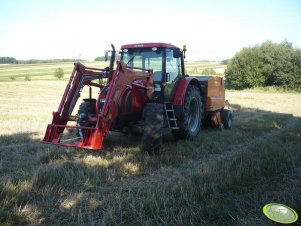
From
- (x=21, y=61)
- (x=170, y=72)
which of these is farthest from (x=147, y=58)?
(x=21, y=61)

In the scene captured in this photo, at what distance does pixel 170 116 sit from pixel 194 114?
1365mm

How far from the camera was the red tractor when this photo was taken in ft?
18.6

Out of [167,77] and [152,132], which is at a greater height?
[167,77]

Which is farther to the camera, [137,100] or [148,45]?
[148,45]

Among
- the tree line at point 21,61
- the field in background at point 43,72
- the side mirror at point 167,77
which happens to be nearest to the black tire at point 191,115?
the side mirror at point 167,77

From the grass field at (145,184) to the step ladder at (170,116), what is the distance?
0.44m

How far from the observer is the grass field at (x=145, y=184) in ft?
11.2

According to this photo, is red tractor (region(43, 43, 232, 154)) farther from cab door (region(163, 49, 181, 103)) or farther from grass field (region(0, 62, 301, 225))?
grass field (region(0, 62, 301, 225))

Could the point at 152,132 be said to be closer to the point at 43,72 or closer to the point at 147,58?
the point at 147,58

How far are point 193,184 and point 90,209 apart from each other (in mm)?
1398

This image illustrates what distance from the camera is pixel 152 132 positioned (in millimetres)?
5887

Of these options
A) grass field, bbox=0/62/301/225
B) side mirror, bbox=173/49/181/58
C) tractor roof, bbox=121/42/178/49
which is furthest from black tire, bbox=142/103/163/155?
side mirror, bbox=173/49/181/58

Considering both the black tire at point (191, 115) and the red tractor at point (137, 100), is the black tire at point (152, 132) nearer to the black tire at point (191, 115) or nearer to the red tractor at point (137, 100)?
the red tractor at point (137, 100)

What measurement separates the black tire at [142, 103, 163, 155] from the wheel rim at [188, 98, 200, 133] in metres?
2.30
